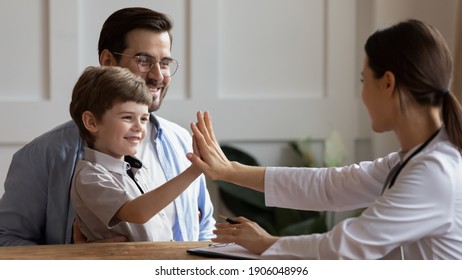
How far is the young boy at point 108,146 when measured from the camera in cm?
182

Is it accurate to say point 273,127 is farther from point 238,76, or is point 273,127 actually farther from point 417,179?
point 417,179

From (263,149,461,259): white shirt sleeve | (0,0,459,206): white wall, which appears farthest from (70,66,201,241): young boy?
(0,0,459,206): white wall

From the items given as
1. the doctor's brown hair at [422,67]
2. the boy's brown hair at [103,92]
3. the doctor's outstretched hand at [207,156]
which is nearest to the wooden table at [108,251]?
the doctor's outstretched hand at [207,156]

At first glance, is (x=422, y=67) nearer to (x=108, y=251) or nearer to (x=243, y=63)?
(x=108, y=251)

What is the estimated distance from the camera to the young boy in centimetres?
182

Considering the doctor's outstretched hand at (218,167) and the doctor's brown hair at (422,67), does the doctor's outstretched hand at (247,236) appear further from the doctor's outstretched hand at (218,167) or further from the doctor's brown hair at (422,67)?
the doctor's brown hair at (422,67)

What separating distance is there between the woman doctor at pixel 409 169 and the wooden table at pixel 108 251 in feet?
0.68

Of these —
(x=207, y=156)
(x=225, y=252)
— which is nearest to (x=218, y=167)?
(x=207, y=156)

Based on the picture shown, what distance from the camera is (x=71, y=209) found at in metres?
2.05

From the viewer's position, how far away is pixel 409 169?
1.27m

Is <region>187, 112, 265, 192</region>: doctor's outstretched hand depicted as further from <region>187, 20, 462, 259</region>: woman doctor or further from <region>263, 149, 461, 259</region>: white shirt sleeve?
<region>263, 149, 461, 259</region>: white shirt sleeve
